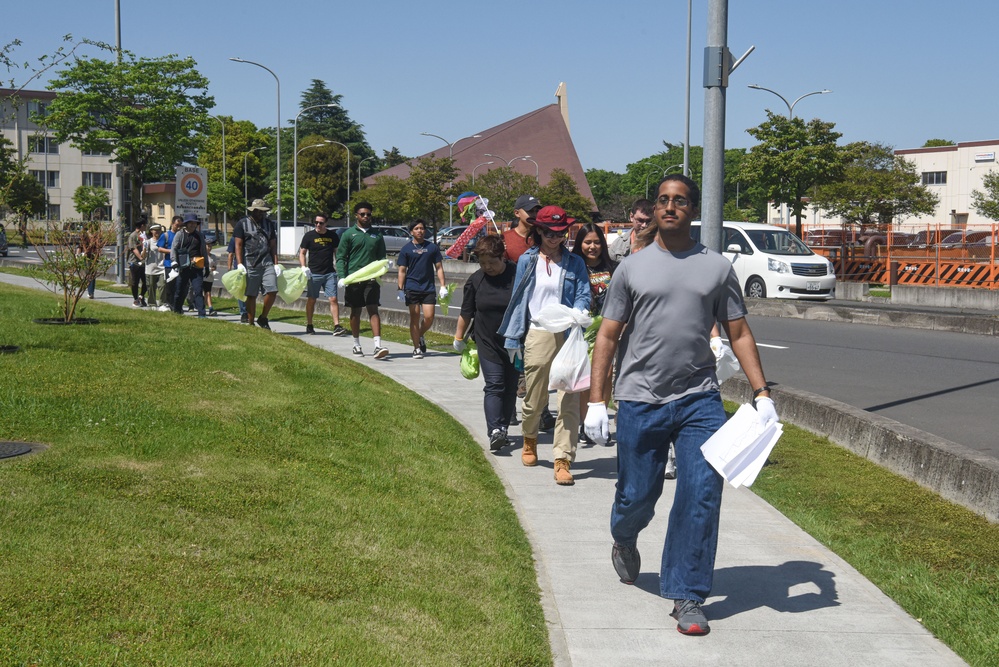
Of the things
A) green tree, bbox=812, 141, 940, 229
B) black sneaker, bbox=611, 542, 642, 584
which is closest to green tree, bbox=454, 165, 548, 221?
green tree, bbox=812, 141, 940, 229

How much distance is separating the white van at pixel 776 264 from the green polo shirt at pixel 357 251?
40.5 ft

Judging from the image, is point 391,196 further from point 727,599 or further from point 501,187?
point 727,599

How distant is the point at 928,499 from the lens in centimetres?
680

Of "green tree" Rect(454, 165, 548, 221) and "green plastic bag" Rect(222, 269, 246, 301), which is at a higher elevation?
"green tree" Rect(454, 165, 548, 221)

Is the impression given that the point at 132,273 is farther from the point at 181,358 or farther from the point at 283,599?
the point at 283,599

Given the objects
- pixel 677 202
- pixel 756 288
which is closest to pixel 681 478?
pixel 677 202

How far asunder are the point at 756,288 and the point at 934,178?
63.8 metres

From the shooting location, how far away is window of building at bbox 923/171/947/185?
82688 millimetres

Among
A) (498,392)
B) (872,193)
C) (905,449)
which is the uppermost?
→ (872,193)

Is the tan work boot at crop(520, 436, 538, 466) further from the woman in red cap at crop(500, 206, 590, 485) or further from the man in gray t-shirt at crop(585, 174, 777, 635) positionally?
the man in gray t-shirt at crop(585, 174, 777, 635)

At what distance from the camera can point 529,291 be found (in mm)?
7652

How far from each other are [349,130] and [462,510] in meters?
108

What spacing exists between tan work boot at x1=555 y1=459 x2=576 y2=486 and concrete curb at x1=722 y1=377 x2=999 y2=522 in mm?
2195

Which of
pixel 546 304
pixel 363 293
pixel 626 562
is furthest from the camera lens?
pixel 363 293
